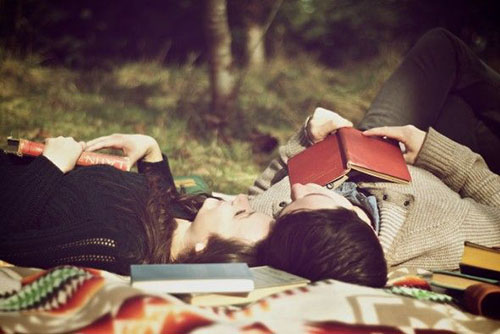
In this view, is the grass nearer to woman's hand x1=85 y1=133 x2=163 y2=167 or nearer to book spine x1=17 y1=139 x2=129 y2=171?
woman's hand x1=85 y1=133 x2=163 y2=167

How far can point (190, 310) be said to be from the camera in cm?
173

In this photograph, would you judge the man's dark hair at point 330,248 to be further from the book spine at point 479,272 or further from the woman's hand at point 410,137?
the woman's hand at point 410,137

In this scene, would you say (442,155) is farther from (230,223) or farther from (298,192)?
(230,223)

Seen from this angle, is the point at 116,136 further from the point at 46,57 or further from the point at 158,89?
the point at 46,57

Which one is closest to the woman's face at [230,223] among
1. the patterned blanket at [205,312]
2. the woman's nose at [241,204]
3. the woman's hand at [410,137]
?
the woman's nose at [241,204]

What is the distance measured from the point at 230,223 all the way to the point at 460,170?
1.24 meters

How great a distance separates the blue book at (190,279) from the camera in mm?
1947

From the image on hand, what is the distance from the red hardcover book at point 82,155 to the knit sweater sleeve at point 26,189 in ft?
0.32

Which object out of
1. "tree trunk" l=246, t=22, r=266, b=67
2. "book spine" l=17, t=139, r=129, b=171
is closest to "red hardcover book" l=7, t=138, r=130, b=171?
"book spine" l=17, t=139, r=129, b=171

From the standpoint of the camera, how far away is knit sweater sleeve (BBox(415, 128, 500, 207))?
3072 mm

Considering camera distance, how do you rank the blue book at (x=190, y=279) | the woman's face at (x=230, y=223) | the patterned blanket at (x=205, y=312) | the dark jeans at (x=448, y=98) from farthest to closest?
the dark jeans at (x=448, y=98)
the woman's face at (x=230, y=223)
the blue book at (x=190, y=279)
the patterned blanket at (x=205, y=312)

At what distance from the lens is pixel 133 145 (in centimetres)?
320

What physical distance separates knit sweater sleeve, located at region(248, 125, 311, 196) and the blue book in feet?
4.32

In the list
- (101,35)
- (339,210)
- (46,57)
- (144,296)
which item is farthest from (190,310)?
(101,35)
